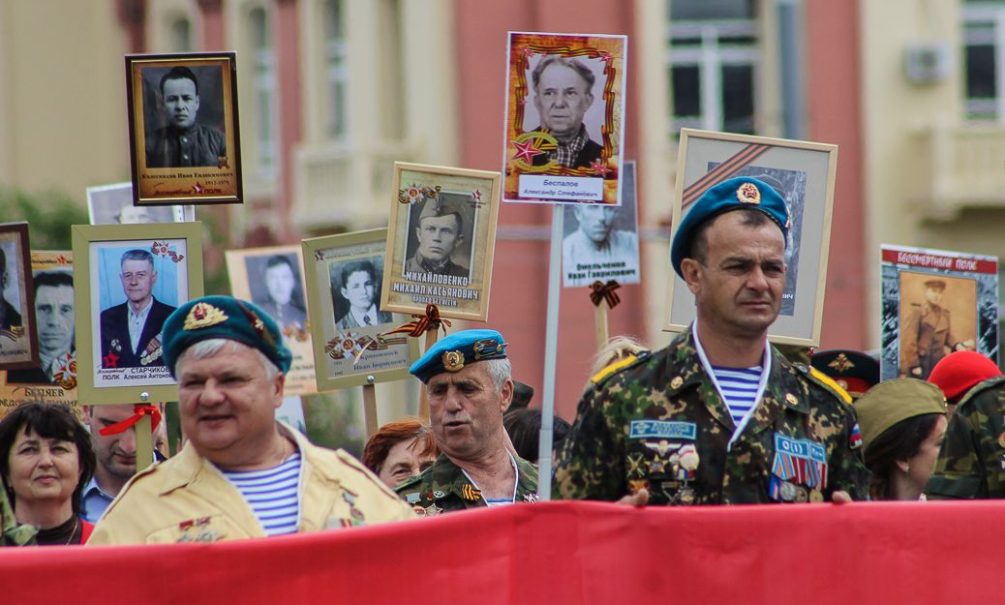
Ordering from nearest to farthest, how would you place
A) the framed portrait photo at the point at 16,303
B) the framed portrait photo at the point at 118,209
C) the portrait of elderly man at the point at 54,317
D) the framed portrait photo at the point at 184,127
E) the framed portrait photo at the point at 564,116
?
the framed portrait photo at the point at 564,116 < the framed portrait photo at the point at 184,127 < the framed portrait photo at the point at 16,303 < the portrait of elderly man at the point at 54,317 < the framed portrait photo at the point at 118,209

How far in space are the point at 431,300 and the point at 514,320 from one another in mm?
15673

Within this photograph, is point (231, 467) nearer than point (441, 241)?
Yes

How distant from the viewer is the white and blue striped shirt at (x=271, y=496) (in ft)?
16.0

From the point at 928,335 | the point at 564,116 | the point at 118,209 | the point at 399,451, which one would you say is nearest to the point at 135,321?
the point at 399,451

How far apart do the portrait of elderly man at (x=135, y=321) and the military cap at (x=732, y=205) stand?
212cm

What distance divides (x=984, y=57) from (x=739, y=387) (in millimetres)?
18666

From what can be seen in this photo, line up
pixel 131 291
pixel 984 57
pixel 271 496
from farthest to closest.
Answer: pixel 984 57, pixel 131 291, pixel 271 496

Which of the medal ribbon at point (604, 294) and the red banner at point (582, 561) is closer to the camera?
the red banner at point (582, 561)

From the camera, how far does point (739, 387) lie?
16.6ft

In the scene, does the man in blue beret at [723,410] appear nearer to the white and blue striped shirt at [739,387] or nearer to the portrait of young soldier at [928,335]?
the white and blue striped shirt at [739,387]

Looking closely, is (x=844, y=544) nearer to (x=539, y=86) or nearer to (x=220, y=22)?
(x=539, y=86)

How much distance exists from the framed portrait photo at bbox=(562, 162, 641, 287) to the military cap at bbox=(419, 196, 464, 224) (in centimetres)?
76

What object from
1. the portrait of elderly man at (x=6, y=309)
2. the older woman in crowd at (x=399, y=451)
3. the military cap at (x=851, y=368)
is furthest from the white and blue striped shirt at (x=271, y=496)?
the military cap at (x=851, y=368)

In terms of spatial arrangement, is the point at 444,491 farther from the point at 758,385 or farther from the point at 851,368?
the point at 851,368
